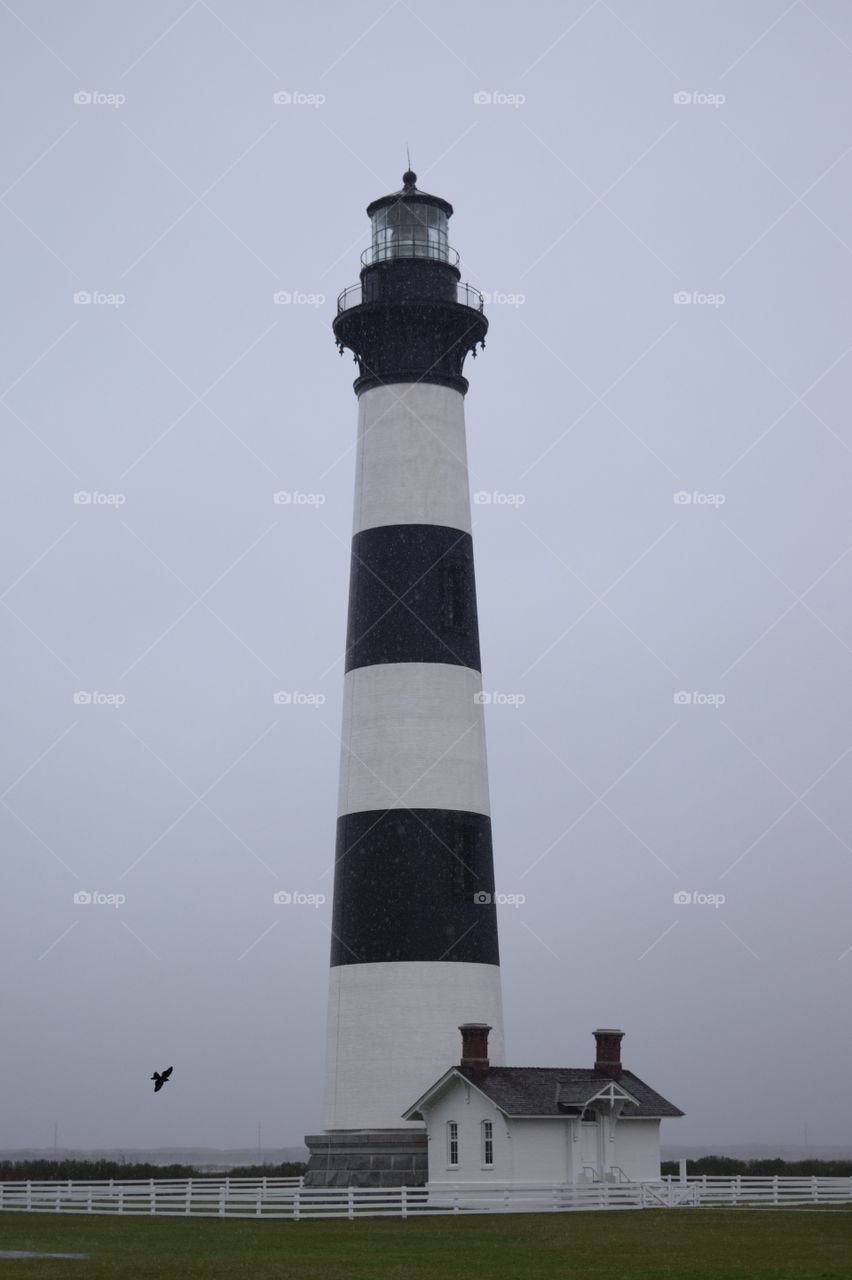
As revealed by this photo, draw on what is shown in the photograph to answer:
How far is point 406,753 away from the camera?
3603cm

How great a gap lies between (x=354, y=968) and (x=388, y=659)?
6.79m

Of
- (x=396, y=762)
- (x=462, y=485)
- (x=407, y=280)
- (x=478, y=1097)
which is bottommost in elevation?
(x=478, y=1097)

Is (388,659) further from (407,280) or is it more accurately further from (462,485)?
(407,280)

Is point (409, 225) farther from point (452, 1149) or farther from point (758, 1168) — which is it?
point (758, 1168)

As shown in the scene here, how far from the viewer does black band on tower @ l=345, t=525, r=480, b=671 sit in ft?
120

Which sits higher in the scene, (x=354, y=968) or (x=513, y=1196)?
(x=354, y=968)

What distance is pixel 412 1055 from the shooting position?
34.8m

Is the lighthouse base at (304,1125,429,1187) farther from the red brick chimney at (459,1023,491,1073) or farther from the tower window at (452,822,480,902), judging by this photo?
the tower window at (452,822,480,902)

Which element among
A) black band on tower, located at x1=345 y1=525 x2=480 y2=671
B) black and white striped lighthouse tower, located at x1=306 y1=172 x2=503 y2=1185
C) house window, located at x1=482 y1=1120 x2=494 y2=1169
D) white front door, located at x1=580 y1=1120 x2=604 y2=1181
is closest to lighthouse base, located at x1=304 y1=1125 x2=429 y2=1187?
black and white striped lighthouse tower, located at x1=306 y1=172 x2=503 y2=1185

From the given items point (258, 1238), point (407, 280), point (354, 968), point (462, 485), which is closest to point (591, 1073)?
point (354, 968)

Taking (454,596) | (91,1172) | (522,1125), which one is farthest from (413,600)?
(91,1172)

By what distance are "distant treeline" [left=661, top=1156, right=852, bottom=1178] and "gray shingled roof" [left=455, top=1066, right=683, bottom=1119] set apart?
16.4 m

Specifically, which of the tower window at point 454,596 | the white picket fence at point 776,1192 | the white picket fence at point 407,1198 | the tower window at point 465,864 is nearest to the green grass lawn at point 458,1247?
the white picket fence at point 407,1198

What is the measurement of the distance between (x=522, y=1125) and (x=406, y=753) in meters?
8.22
